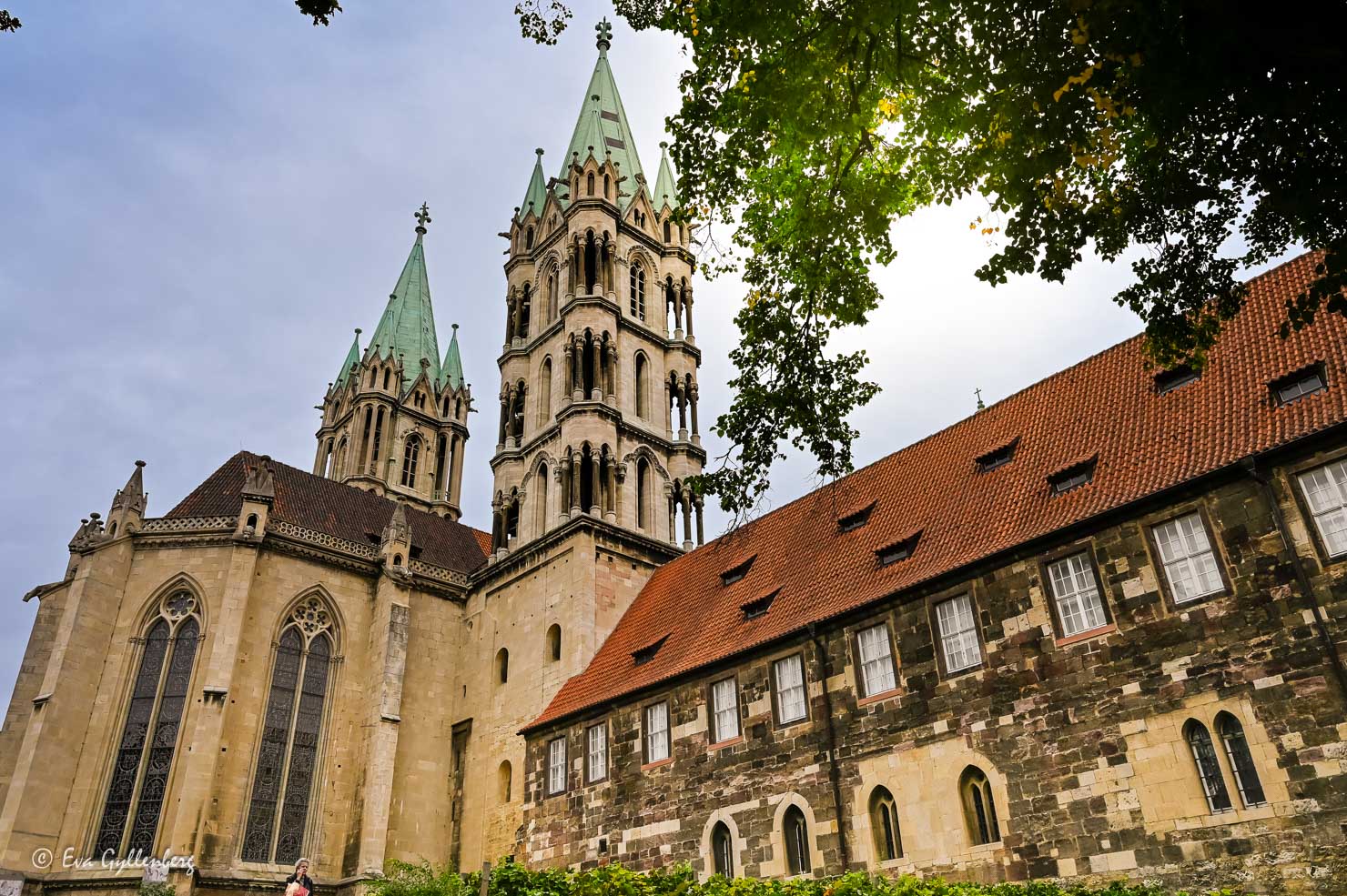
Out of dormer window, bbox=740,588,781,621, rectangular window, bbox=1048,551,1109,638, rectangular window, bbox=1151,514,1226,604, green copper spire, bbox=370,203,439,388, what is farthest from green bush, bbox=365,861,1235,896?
green copper spire, bbox=370,203,439,388

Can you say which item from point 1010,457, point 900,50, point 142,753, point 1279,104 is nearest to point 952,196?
point 900,50

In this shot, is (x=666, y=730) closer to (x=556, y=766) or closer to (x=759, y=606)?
(x=759, y=606)

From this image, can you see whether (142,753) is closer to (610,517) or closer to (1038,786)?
(610,517)

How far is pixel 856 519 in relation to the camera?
24.5 m

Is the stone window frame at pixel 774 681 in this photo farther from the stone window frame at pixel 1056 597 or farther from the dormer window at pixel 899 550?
the stone window frame at pixel 1056 597

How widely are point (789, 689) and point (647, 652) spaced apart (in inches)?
254

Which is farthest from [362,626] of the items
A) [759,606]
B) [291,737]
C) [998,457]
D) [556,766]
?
[998,457]

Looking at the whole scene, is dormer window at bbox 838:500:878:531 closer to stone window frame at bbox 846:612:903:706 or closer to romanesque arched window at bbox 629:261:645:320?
stone window frame at bbox 846:612:903:706

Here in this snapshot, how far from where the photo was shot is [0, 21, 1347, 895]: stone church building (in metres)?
15.1

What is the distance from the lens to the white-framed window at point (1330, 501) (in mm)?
14453

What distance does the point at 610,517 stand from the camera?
34.1 metres

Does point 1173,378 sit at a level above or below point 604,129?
below

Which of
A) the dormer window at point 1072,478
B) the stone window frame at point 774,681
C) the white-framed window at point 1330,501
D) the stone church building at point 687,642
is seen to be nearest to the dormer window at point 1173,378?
the stone church building at point 687,642

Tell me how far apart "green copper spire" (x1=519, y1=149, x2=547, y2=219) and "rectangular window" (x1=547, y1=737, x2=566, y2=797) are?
26.0 metres
